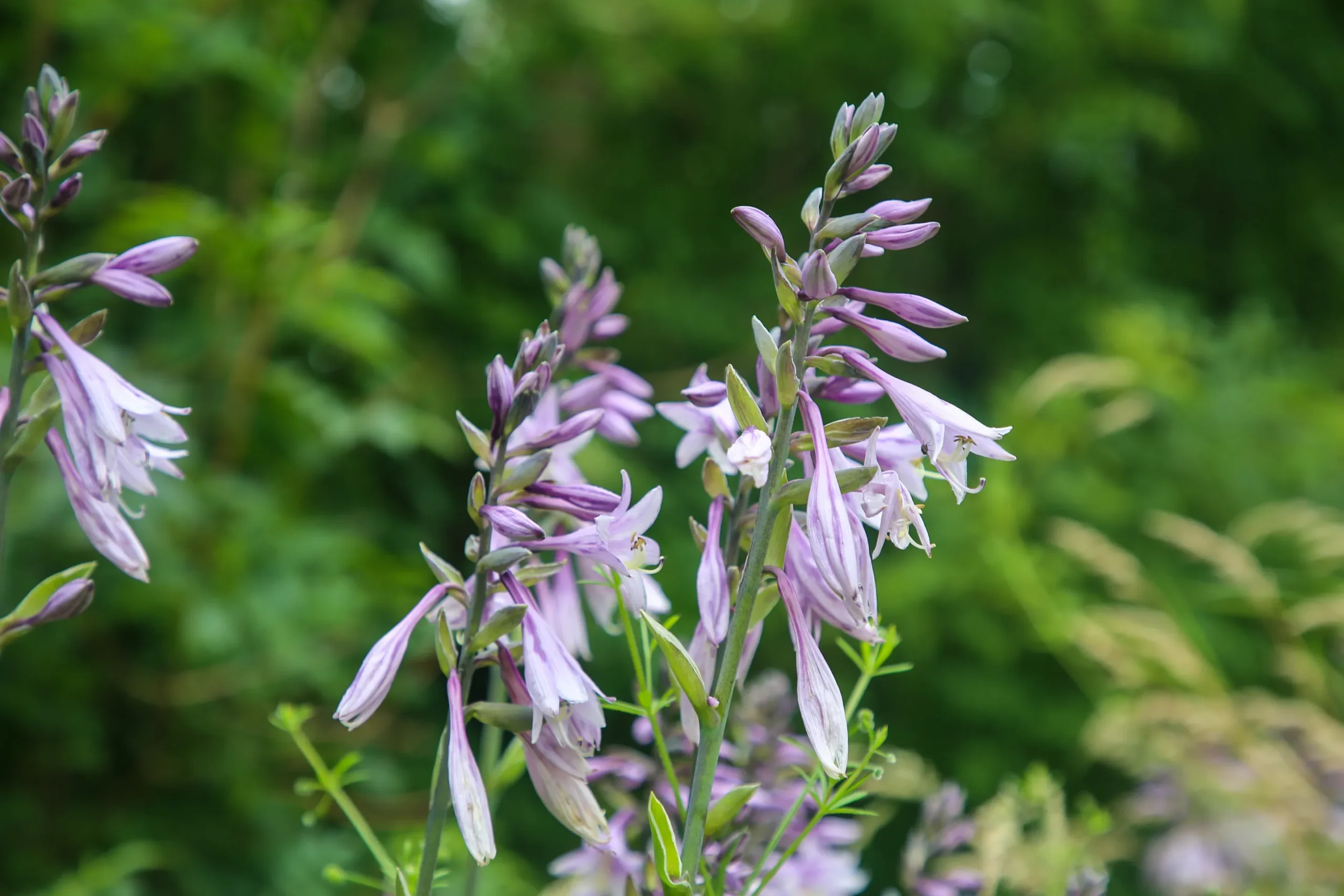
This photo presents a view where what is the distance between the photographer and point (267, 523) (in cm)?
259

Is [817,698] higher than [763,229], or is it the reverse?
[763,229]

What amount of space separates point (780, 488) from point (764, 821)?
0.42 m

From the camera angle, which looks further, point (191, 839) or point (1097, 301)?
point (1097, 301)

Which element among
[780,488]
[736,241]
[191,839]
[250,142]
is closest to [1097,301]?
[736,241]

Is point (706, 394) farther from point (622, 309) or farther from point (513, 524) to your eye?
point (622, 309)

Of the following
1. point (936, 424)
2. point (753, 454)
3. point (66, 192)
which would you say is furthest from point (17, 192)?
point (936, 424)

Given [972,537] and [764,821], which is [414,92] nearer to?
[972,537]

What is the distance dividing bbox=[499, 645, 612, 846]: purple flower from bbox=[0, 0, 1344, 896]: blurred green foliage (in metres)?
1.66

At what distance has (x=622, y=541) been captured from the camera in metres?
0.68

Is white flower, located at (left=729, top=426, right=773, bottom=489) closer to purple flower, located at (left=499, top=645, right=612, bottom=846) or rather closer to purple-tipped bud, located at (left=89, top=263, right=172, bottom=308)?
purple flower, located at (left=499, top=645, right=612, bottom=846)

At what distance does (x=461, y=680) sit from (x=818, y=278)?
337 millimetres

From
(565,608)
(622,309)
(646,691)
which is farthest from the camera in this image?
(622,309)

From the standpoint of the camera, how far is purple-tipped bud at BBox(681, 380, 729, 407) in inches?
28.3

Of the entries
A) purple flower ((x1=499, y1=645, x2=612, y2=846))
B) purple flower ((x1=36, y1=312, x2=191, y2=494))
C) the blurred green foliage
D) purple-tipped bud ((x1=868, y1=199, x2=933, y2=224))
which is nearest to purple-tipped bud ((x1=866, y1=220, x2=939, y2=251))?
purple-tipped bud ((x1=868, y1=199, x2=933, y2=224))
